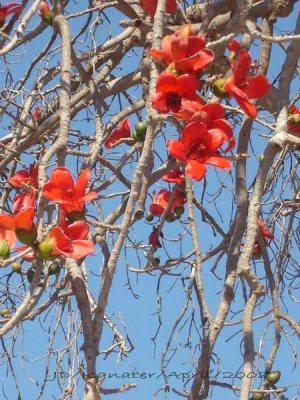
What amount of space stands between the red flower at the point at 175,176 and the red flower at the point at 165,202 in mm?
150

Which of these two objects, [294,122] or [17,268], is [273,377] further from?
[17,268]

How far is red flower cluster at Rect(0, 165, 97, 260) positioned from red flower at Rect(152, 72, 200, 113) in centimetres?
15

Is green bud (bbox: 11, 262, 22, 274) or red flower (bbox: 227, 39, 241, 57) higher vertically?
red flower (bbox: 227, 39, 241, 57)

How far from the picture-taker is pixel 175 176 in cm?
155

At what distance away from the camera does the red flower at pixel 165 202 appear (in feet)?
5.63

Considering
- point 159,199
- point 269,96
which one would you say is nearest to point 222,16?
point 269,96

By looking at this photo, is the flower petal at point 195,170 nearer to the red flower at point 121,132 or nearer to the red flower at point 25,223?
the red flower at point 25,223

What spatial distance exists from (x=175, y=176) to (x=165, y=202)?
205mm

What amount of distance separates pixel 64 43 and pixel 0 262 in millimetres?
569

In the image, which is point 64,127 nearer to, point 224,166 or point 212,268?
point 224,166

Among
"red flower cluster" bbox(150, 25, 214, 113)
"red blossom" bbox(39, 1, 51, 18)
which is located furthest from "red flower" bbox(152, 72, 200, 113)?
"red blossom" bbox(39, 1, 51, 18)

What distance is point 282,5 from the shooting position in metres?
1.80

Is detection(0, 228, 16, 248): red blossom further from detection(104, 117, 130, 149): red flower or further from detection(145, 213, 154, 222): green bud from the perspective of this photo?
detection(145, 213, 154, 222): green bud

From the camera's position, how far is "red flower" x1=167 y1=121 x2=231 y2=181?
1.23 m
